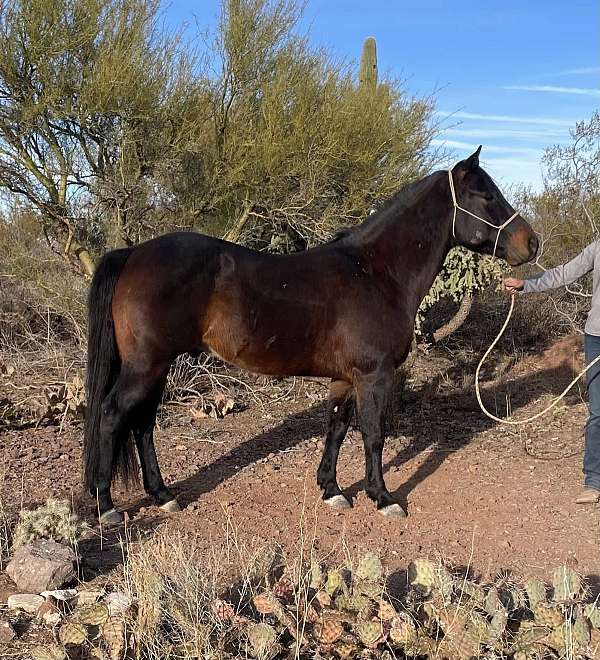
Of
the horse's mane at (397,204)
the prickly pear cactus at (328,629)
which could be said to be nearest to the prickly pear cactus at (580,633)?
the prickly pear cactus at (328,629)

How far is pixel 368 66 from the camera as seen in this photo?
350 inches

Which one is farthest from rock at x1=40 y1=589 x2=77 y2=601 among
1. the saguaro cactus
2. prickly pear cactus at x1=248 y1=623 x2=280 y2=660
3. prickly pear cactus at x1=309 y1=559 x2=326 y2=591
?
the saguaro cactus

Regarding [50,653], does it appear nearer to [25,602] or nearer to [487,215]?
[25,602]

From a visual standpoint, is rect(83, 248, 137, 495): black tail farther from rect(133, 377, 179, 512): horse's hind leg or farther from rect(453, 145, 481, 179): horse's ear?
rect(453, 145, 481, 179): horse's ear

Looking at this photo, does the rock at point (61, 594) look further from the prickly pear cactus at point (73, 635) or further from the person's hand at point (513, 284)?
the person's hand at point (513, 284)

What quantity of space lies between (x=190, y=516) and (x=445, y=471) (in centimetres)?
208

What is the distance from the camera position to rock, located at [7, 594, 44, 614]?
100 inches

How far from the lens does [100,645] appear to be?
7.43 ft

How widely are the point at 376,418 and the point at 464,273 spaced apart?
3920 mm

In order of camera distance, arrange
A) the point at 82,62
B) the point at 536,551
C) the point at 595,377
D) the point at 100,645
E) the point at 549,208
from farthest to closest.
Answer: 1. the point at 549,208
2. the point at 82,62
3. the point at 595,377
4. the point at 536,551
5. the point at 100,645

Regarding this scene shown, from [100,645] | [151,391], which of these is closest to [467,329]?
[151,391]

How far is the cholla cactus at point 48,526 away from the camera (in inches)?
120

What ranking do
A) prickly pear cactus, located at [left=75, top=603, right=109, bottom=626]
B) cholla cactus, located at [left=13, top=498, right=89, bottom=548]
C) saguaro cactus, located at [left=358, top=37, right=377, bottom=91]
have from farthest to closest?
saguaro cactus, located at [left=358, top=37, right=377, bottom=91]
cholla cactus, located at [left=13, top=498, right=89, bottom=548]
prickly pear cactus, located at [left=75, top=603, right=109, bottom=626]

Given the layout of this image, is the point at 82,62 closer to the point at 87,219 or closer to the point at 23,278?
the point at 87,219
